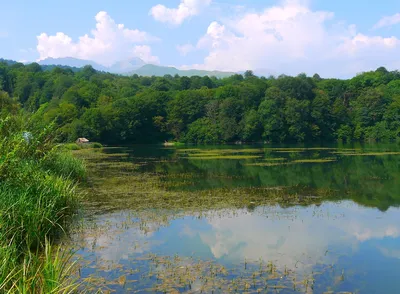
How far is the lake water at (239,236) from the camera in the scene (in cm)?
739

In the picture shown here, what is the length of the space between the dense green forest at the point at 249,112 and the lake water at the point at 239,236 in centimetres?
5291

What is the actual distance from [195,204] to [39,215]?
671 cm

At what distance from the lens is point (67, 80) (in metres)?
90.1

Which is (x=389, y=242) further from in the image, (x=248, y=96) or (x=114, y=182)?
(x=248, y=96)

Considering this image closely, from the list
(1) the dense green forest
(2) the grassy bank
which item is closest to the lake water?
(2) the grassy bank

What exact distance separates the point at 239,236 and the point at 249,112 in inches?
2654

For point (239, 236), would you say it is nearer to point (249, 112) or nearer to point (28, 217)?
point (28, 217)

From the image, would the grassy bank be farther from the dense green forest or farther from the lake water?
the dense green forest

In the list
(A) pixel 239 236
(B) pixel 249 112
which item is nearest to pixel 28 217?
(A) pixel 239 236

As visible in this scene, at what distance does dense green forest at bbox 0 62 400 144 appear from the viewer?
7212cm

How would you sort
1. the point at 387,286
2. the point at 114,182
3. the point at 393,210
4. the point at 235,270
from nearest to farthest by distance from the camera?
the point at 387,286, the point at 235,270, the point at 393,210, the point at 114,182

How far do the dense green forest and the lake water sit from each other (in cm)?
5291

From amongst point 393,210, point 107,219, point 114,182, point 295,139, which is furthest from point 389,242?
point 295,139

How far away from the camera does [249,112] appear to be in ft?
252
